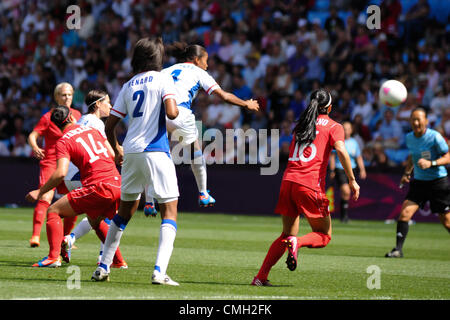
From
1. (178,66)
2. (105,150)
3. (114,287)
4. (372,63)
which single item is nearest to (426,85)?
(372,63)

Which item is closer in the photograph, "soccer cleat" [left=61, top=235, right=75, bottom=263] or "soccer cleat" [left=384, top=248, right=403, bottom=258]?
"soccer cleat" [left=61, top=235, right=75, bottom=263]

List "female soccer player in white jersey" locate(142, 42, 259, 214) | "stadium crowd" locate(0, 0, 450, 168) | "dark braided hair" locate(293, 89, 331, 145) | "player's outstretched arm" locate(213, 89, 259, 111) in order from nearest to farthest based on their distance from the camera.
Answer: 1. "dark braided hair" locate(293, 89, 331, 145)
2. "player's outstretched arm" locate(213, 89, 259, 111)
3. "female soccer player in white jersey" locate(142, 42, 259, 214)
4. "stadium crowd" locate(0, 0, 450, 168)

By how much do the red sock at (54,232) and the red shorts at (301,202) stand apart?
108 inches

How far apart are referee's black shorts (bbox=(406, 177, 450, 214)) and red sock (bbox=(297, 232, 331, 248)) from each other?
466cm

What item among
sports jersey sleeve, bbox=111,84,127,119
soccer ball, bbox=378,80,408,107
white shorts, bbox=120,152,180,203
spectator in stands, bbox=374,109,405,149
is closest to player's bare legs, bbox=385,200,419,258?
soccer ball, bbox=378,80,408,107

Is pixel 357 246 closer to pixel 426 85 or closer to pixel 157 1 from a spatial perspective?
pixel 426 85

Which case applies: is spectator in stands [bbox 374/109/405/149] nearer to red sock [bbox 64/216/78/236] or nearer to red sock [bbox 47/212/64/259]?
red sock [bbox 64/216/78/236]

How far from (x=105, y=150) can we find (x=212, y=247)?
435 cm

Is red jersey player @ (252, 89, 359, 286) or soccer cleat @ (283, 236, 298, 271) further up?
red jersey player @ (252, 89, 359, 286)

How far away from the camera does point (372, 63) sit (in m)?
21.9

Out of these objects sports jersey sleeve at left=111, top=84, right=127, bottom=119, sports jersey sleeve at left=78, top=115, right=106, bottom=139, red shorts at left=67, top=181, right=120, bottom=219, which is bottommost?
red shorts at left=67, top=181, right=120, bottom=219

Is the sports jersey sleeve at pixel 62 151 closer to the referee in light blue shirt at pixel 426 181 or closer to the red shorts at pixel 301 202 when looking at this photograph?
the red shorts at pixel 301 202

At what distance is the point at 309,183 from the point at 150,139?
177cm

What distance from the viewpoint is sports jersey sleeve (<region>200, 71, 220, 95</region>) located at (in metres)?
9.02
